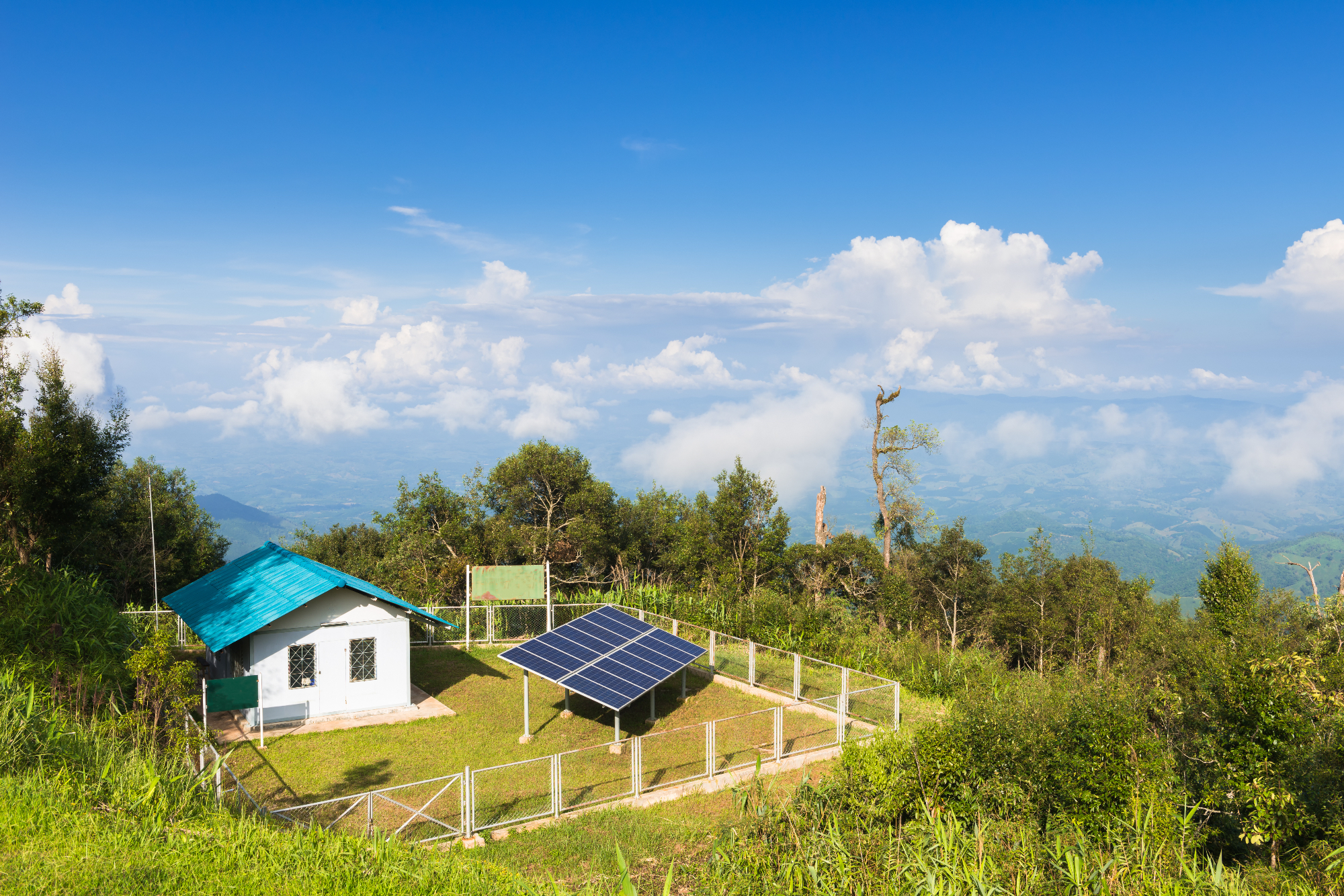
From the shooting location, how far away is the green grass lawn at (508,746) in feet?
43.4

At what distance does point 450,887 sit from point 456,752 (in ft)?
31.3

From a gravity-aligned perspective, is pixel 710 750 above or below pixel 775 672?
above

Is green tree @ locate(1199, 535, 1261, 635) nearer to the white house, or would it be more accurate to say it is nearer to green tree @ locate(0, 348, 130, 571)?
the white house

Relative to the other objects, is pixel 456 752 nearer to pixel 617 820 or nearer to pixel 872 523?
pixel 617 820

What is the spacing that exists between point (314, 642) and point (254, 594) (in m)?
2.51

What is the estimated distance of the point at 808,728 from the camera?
54.3 ft

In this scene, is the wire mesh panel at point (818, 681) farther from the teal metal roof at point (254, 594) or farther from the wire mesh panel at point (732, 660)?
the teal metal roof at point (254, 594)

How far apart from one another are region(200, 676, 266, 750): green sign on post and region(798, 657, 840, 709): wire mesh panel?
11.9m

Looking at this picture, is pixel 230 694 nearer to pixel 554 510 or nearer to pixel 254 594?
pixel 254 594

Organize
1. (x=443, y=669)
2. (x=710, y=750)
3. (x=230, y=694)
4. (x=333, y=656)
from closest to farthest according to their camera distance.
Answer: (x=710, y=750)
(x=230, y=694)
(x=333, y=656)
(x=443, y=669)

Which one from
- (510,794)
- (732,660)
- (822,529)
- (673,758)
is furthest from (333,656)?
(822,529)

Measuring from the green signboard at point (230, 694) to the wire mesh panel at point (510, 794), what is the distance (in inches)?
194

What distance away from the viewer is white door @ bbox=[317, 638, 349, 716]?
17.4 m

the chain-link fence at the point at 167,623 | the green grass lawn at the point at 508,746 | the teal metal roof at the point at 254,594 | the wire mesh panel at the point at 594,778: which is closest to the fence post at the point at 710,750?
the green grass lawn at the point at 508,746
